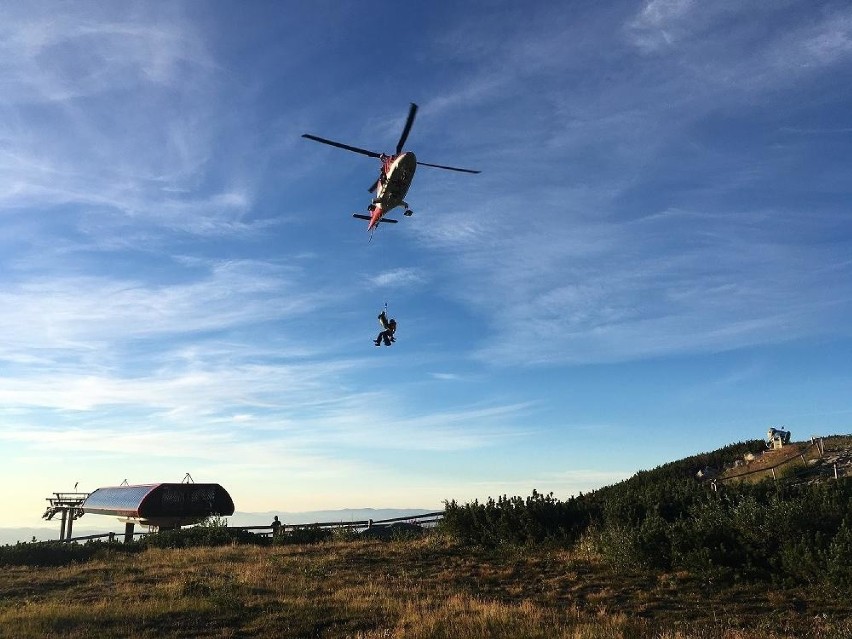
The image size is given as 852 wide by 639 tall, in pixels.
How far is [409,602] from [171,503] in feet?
104

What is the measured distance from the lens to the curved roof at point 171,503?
4069 centimetres

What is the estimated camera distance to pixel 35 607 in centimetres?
1627

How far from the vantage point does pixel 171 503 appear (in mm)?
41656

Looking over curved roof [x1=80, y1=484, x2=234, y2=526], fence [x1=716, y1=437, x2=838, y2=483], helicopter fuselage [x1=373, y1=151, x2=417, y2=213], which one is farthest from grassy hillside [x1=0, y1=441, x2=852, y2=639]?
fence [x1=716, y1=437, x2=838, y2=483]

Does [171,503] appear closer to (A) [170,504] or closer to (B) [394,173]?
(A) [170,504]

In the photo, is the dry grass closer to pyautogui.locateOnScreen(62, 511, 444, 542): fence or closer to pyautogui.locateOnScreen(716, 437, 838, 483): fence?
pyautogui.locateOnScreen(62, 511, 444, 542): fence

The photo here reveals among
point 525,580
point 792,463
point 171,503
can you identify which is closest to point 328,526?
point 171,503

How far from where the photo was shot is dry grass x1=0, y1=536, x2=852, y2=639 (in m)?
12.8

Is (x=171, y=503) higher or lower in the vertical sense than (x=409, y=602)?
higher

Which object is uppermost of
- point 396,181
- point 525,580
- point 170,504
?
→ point 396,181

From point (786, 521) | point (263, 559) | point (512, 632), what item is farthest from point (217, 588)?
point (786, 521)

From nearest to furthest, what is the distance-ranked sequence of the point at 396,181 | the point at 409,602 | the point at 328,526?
the point at 409,602 < the point at 396,181 < the point at 328,526

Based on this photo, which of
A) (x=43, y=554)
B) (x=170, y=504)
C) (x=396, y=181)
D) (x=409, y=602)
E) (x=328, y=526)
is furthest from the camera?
(x=170, y=504)

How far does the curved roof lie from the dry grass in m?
17.8
